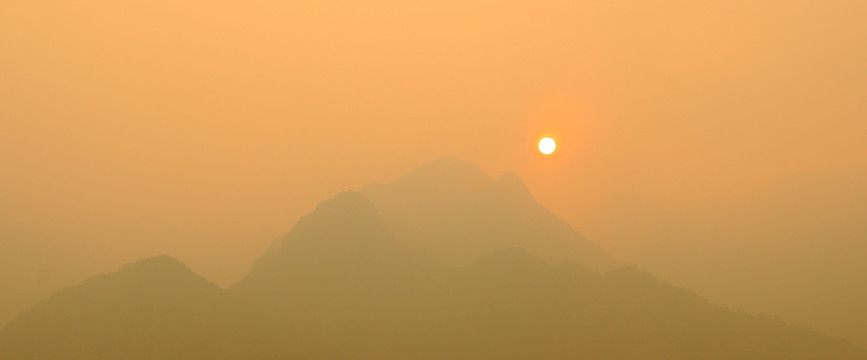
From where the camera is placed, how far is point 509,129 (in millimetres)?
11648

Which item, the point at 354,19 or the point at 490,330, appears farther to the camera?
the point at 354,19

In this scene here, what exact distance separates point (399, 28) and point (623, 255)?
234 inches

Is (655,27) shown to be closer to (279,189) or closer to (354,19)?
(354,19)

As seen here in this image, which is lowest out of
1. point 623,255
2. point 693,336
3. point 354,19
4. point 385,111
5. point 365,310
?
point 365,310

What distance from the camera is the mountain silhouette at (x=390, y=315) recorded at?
10.3 m

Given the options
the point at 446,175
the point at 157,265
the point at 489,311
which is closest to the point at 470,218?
the point at 446,175

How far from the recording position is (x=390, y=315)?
10.6 meters

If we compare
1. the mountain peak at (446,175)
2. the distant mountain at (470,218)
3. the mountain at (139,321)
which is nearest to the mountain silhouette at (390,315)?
the mountain at (139,321)

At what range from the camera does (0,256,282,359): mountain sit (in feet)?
33.3

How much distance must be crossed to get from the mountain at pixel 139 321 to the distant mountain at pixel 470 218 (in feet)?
11.0

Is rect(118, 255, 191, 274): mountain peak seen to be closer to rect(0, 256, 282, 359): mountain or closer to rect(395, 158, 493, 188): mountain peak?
rect(0, 256, 282, 359): mountain

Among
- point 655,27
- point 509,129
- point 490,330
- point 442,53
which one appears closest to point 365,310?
point 490,330

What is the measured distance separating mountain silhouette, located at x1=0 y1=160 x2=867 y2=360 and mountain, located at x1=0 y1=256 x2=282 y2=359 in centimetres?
2

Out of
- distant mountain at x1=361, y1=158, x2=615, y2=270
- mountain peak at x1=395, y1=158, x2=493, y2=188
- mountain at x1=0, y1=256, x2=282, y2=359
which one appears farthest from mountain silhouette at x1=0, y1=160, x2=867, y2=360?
mountain peak at x1=395, y1=158, x2=493, y2=188
